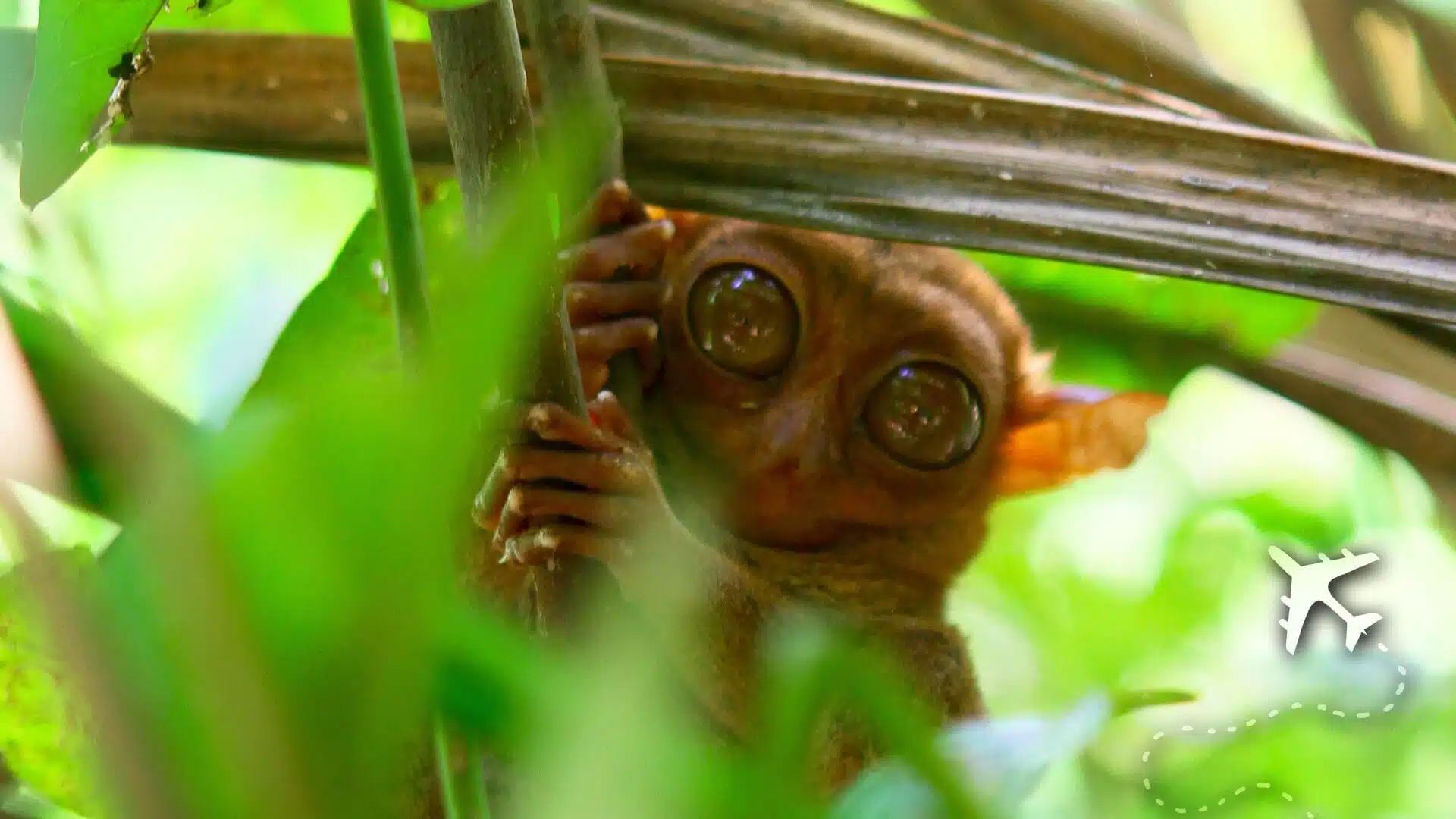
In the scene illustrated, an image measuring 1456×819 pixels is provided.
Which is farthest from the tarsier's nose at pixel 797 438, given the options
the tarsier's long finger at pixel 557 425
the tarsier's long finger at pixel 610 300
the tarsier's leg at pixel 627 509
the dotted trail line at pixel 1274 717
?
the tarsier's long finger at pixel 557 425

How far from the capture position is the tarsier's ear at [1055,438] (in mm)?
2697

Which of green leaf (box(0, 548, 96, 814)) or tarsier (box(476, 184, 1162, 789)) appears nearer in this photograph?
green leaf (box(0, 548, 96, 814))

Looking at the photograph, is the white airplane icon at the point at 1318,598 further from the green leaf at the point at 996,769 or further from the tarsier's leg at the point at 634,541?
the green leaf at the point at 996,769

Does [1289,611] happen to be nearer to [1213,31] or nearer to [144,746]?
[1213,31]

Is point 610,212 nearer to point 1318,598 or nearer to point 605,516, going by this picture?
point 605,516

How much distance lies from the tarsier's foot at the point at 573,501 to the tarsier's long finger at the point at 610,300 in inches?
12.5

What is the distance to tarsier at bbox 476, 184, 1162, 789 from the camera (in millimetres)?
2076

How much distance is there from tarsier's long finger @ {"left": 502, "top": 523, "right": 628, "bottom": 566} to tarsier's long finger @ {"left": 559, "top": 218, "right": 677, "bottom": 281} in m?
0.53

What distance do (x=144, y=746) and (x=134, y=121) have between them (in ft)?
5.38

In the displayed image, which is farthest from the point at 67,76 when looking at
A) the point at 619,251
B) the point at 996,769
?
the point at 619,251

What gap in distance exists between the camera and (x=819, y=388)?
A: 244 centimetres

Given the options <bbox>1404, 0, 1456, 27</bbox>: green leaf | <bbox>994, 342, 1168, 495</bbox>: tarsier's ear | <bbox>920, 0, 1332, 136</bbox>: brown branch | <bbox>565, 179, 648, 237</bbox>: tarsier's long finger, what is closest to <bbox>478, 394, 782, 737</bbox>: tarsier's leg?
<bbox>565, 179, 648, 237</bbox>: tarsier's long finger

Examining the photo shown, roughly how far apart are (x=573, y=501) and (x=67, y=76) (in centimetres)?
86

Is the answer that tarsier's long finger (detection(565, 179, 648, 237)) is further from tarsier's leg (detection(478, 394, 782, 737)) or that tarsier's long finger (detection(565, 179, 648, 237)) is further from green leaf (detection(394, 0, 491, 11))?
green leaf (detection(394, 0, 491, 11))
